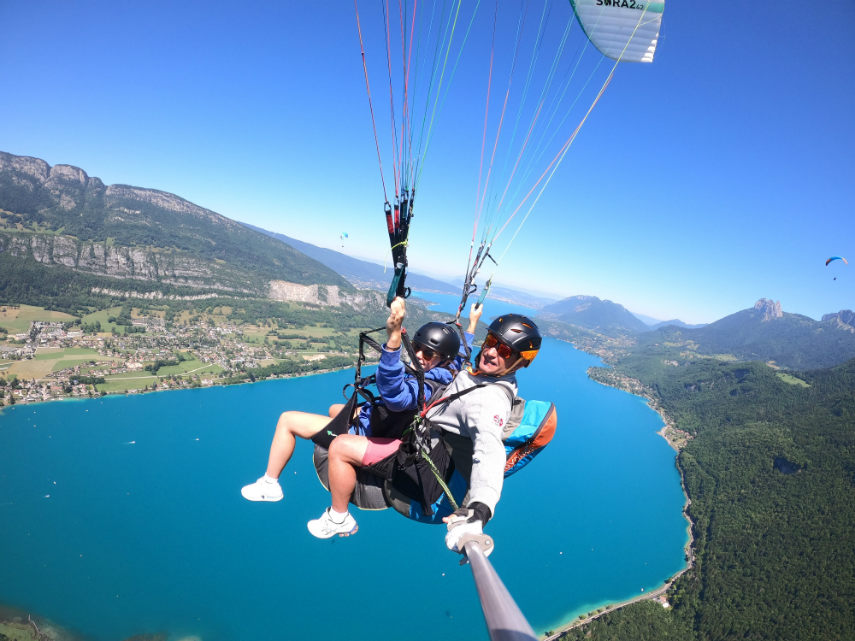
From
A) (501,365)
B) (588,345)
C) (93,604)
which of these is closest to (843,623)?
(501,365)

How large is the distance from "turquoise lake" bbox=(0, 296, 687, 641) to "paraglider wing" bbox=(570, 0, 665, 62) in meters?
22.1

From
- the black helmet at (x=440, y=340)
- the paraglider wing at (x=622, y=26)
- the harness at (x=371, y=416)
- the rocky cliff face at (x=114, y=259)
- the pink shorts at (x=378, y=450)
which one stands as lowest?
the rocky cliff face at (x=114, y=259)

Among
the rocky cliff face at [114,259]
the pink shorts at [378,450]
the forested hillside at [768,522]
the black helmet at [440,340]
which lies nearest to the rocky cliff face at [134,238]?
the rocky cliff face at [114,259]

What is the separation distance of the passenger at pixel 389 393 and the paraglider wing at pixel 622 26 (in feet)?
11.4

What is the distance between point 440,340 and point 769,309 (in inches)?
6522

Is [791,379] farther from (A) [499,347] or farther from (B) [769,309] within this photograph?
(B) [769,309]

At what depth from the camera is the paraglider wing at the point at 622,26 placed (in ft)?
13.4

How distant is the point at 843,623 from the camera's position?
69.1ft

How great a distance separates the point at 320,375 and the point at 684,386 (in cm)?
6278

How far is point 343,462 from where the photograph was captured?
7.93 feet

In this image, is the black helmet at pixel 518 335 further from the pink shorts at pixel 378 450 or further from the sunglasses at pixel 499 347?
the pink shorts at pixel 378 450

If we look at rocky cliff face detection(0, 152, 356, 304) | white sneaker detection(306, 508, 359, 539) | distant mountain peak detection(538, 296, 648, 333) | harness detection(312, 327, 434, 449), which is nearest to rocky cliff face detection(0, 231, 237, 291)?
rocky cliff face detection(0, 152, 356, 304)

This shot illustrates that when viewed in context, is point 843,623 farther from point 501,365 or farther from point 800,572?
point 501,365

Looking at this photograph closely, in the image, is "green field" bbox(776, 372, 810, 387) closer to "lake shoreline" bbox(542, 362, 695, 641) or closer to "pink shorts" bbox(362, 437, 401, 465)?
"lake shoreline" bbox(542, 362, 695, 641)
